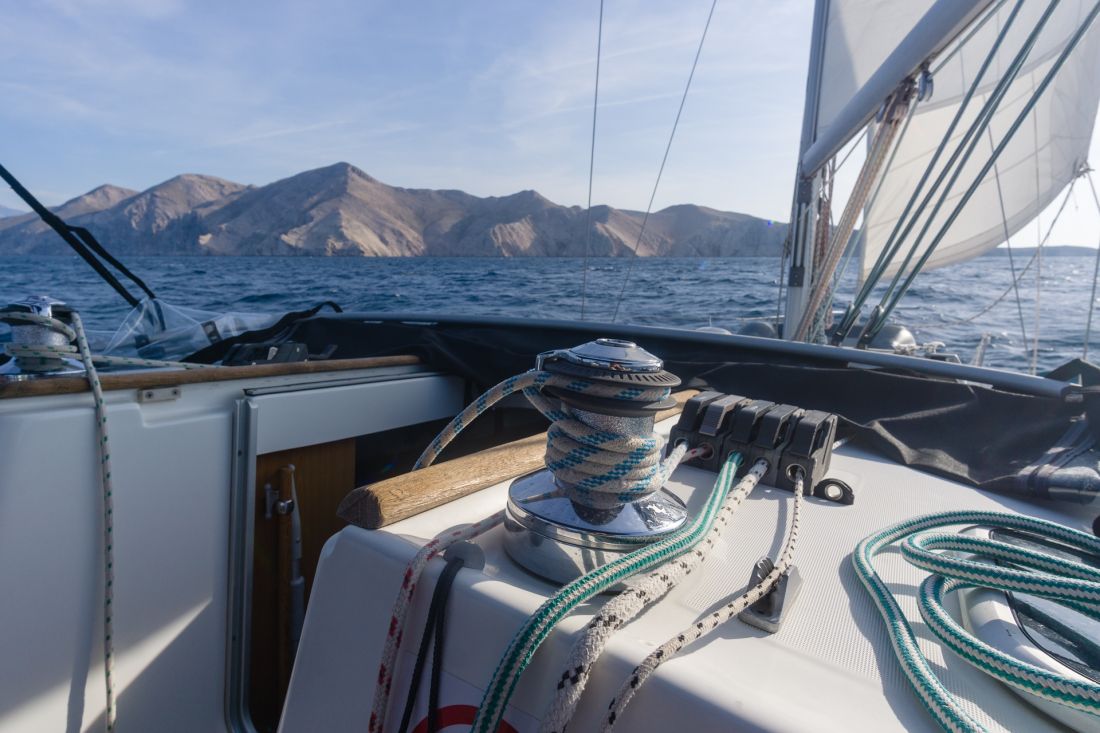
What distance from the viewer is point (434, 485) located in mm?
756

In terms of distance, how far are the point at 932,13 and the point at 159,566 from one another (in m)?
2.21

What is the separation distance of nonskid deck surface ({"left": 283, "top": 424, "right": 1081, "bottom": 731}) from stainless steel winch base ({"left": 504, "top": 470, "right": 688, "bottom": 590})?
2cm

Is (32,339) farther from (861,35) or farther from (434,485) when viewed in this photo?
(861,35)

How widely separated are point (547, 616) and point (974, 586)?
44 centimetres

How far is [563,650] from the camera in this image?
0.48 meters

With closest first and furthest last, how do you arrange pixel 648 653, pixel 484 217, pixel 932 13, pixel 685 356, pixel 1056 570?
pixel 648 653 → pixel 1056 570 → pixel 932 13 → pixel 685 356 → pixel 484 217

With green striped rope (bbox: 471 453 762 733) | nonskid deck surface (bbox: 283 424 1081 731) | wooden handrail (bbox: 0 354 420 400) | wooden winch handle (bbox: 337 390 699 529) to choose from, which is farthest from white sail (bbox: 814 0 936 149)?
green striped rope (bbox: 471 453 762 733)

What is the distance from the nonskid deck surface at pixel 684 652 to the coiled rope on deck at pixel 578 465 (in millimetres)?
22

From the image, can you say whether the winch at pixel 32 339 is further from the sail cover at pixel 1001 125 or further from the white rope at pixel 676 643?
the sail cover at pixel 1001 125

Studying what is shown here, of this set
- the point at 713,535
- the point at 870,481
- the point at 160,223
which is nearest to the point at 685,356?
the point at 870,481

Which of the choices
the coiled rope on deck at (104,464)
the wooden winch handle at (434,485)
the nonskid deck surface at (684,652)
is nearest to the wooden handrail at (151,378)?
the coiled rope on deck at (104,464)

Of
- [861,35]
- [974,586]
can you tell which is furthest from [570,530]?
[861,35]

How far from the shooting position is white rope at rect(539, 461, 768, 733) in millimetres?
435

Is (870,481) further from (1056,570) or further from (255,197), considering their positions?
(255,197)
